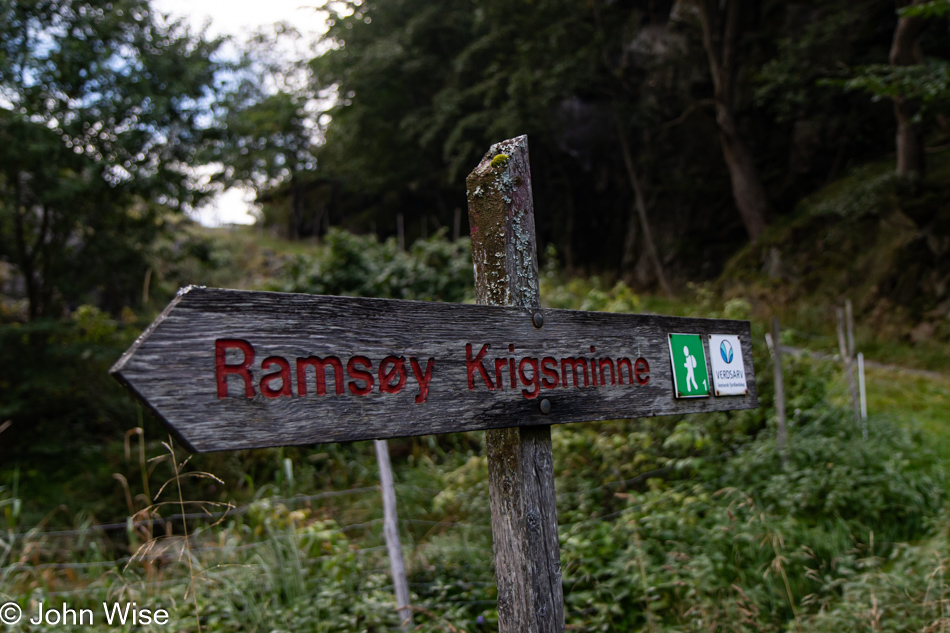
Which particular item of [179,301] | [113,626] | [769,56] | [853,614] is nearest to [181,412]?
[179,301]

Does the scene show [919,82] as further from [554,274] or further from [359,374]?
[359,374]

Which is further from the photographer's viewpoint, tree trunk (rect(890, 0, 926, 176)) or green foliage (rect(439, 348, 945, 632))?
tree trunk (rect(890, 0, 926, 176))

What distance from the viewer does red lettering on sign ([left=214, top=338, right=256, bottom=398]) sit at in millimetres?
1042

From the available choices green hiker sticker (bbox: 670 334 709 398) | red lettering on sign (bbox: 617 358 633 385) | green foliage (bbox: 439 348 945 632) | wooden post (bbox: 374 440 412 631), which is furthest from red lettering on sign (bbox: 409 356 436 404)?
green foliage (bbox: 439 348 945 632)

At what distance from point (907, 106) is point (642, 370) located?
11.1m

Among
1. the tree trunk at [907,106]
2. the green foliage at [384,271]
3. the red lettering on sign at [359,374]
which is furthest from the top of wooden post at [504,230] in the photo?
the tree trunk at [907,106]

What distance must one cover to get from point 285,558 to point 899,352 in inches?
342

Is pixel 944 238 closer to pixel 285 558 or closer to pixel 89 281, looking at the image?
pixel 285 558

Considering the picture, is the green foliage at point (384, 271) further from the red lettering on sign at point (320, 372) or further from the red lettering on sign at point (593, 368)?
the red lettering on sign at point (320, 372)

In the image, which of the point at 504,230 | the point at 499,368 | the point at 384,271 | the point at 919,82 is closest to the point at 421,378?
the point at 499,368

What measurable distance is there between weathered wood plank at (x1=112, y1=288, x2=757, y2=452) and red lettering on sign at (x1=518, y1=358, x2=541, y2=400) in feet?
0.04

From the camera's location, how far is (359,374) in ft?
3.94

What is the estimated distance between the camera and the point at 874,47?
11820mm

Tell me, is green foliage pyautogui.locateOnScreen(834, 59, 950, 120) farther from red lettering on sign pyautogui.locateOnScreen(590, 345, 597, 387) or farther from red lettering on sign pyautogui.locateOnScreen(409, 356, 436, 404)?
red lettering on sign pyautogui.locateOnScreen(409, 356, 436, 404)
